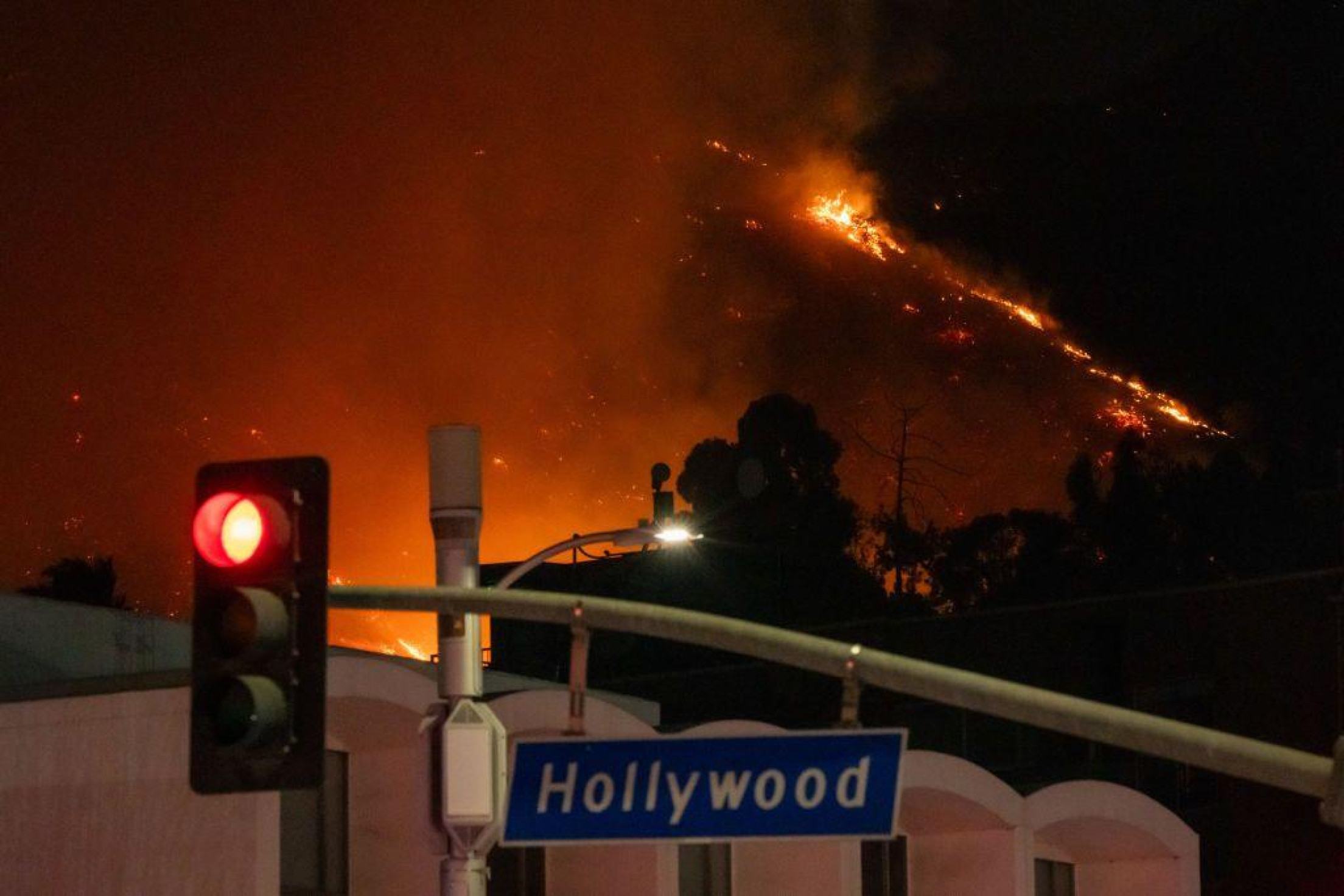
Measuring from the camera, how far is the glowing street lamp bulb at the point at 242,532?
25.4 ft

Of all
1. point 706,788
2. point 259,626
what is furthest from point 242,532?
point 706,788

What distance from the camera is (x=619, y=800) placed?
9008 mm

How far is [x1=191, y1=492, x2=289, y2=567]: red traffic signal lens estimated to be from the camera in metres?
7.72

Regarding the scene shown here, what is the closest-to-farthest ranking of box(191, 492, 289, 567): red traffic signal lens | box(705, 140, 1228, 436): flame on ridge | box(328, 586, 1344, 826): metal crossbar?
box(328, 586, 1344, 826): metal crossbar → box(191, 492, 289, 567): red traffic signal lens → box(705, 140, 1228, 436): flame on ridge

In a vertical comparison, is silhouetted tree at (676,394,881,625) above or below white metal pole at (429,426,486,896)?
above

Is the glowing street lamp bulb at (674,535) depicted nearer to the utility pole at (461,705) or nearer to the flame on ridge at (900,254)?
the utility pole at (461,705)

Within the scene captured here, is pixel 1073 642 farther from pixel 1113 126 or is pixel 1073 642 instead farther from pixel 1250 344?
pixel 1113 126

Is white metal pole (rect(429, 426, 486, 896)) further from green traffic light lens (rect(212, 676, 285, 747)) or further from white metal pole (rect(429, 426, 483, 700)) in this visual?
green traffic light lens (rect(212, 676, 285, 747))

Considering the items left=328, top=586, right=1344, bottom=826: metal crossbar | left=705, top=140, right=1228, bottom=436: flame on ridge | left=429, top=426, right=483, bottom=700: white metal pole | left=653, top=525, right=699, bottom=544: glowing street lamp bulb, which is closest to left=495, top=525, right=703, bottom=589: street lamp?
left=653, top=525, right=699, bottom=544: glowing street lamp bulb

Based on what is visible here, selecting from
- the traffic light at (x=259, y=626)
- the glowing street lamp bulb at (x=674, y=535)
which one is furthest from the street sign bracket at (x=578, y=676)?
the glowing street lamp bulb at (x=674, y=535)

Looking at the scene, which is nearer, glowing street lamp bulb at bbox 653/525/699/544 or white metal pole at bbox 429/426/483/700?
white metal pole at bbox 429/426/483/700

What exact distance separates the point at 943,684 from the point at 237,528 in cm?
274

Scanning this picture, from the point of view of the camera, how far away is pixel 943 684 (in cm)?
757

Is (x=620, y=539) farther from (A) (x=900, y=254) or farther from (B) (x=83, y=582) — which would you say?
(A) (x=900, y=254)
